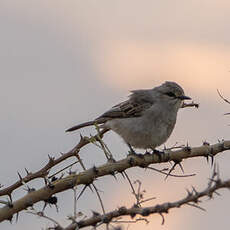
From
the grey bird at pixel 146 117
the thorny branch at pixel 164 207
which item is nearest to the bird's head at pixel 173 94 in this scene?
the grey bird at pixel 146 117

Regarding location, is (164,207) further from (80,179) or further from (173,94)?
(173,94)

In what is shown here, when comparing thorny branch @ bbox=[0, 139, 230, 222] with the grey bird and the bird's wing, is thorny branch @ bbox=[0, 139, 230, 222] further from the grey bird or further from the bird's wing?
the bird's wing

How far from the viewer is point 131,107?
817 centimetres

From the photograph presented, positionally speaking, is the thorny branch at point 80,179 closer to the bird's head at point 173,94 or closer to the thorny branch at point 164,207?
the thorny branch at point 164,207

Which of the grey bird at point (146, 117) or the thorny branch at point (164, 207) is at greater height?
the thorny branch at point (164, 207)

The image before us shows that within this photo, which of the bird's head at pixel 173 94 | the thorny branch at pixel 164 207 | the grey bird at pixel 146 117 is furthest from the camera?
the bird's head at pixel 173 94

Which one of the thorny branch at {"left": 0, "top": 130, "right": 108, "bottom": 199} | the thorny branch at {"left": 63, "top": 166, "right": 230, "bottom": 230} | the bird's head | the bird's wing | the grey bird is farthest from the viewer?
the bird's head

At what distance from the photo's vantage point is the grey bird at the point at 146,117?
7.62 meters

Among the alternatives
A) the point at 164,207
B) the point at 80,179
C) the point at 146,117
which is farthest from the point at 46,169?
the point at 146,117

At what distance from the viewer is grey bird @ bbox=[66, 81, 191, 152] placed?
25.0ft

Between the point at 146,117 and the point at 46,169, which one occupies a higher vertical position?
the point at 46,169

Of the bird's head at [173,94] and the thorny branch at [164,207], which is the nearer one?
the thorny branch at [164,207]

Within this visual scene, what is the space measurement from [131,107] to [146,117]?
33 cm

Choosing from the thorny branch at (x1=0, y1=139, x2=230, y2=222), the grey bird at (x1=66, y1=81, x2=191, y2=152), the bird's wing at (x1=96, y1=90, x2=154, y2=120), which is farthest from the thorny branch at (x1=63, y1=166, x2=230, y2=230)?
the bird's wing at (x1=96, y1=90, x2=154, y2=120)
